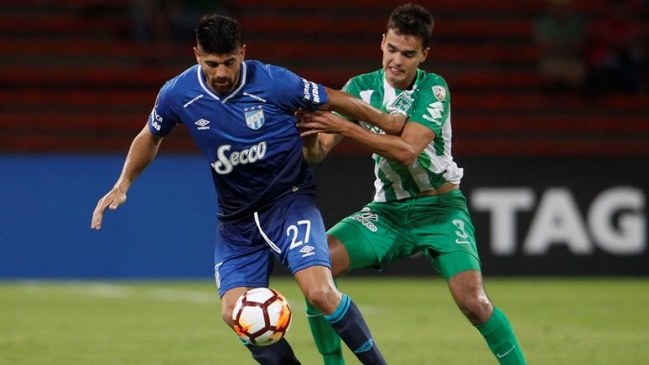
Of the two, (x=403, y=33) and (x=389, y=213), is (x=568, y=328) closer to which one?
(x=389, y=213)

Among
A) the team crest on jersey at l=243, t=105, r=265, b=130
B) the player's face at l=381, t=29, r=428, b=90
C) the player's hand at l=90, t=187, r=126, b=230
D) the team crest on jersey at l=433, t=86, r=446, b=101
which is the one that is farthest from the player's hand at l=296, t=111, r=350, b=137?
the player's hand at l=90, t=187, r=126, b=230

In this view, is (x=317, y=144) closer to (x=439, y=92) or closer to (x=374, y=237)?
(x=374, y=237)

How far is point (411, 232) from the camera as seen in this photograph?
698cm

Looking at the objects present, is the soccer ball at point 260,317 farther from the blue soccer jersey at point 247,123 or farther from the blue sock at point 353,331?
the blue soccer jersey at point 247,123

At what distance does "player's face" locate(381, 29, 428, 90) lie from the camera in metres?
6.76

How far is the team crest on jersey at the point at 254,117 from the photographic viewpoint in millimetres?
6410

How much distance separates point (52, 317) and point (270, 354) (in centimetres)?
470

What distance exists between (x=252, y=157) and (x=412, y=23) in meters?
1.17

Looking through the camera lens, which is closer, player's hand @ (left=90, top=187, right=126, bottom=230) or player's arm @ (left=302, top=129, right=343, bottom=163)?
player's hand @ (left=90, top=187, right=126, bottom=230)

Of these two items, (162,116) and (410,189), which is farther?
(410,189)

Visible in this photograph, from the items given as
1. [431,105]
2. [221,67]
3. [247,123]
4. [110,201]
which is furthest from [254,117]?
[431,105]

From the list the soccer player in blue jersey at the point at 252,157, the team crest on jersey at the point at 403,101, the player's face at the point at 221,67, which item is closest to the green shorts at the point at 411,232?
the soccer player in blue jersey at the point at 252,157

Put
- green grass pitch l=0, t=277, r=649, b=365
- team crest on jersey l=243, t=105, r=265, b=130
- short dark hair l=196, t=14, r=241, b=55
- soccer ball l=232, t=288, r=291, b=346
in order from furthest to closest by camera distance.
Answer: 1. green grass pitch l=0, t=277, r=649, b=365
2. team crest on jersey l=243, t=105, r=265, b=130
3. short dark hair l=196, t=14, r=241, b=55
4. soccer ball l=232, t=288, r=291, b=346

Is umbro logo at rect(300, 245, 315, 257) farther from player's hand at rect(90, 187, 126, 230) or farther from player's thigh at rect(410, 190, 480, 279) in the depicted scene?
player's hand at rect(90, 187, 126, 230)
